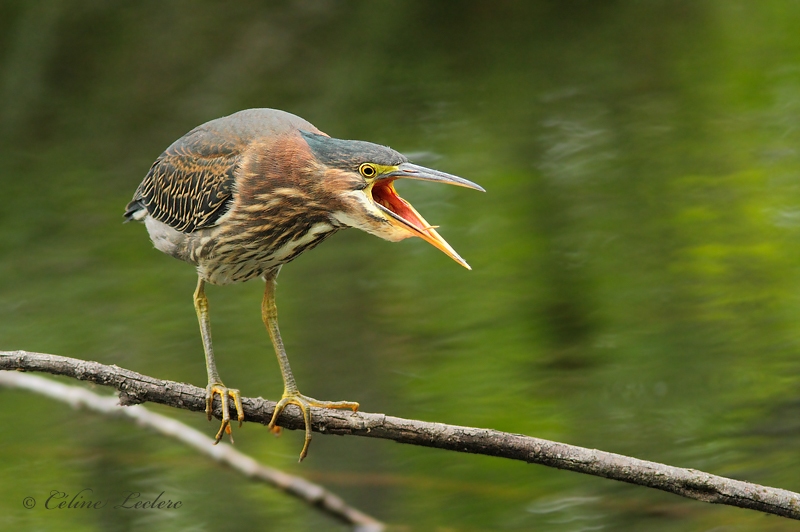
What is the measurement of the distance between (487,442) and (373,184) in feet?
2.56

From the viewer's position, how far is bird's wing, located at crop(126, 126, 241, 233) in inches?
118

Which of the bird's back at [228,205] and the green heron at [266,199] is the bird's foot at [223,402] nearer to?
the green heron at [266,199]

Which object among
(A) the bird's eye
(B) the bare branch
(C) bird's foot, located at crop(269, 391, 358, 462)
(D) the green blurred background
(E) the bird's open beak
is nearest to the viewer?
(E) the bird's open beak

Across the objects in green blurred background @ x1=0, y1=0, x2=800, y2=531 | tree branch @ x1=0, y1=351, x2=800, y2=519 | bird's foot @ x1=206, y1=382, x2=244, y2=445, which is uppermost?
green blurred background @ x1=0, y1=0, x2=800, y2=531

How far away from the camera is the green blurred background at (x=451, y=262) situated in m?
4.80

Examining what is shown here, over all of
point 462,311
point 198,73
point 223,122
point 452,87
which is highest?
point 452,87

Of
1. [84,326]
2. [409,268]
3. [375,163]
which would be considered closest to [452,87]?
[409,268]

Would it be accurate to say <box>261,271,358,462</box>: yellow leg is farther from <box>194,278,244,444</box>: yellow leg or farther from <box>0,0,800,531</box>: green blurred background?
<box>0,0,800,531</box>: green blurred background

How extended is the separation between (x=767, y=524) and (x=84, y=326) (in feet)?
12.5

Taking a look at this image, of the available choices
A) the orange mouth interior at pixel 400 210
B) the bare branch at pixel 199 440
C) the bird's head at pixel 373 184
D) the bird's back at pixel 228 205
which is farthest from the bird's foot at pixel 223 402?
the orange mouth interior at pixel 400 210

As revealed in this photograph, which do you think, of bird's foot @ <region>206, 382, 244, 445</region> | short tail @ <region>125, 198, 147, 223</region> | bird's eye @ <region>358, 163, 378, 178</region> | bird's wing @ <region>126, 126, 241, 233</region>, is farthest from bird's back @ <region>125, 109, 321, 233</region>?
bird's foot @ <region>206, 382, 244, 445</region>

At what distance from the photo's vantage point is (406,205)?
2.66 metres

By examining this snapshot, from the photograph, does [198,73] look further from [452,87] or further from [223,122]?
[223,122]

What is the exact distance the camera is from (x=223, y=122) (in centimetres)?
316
